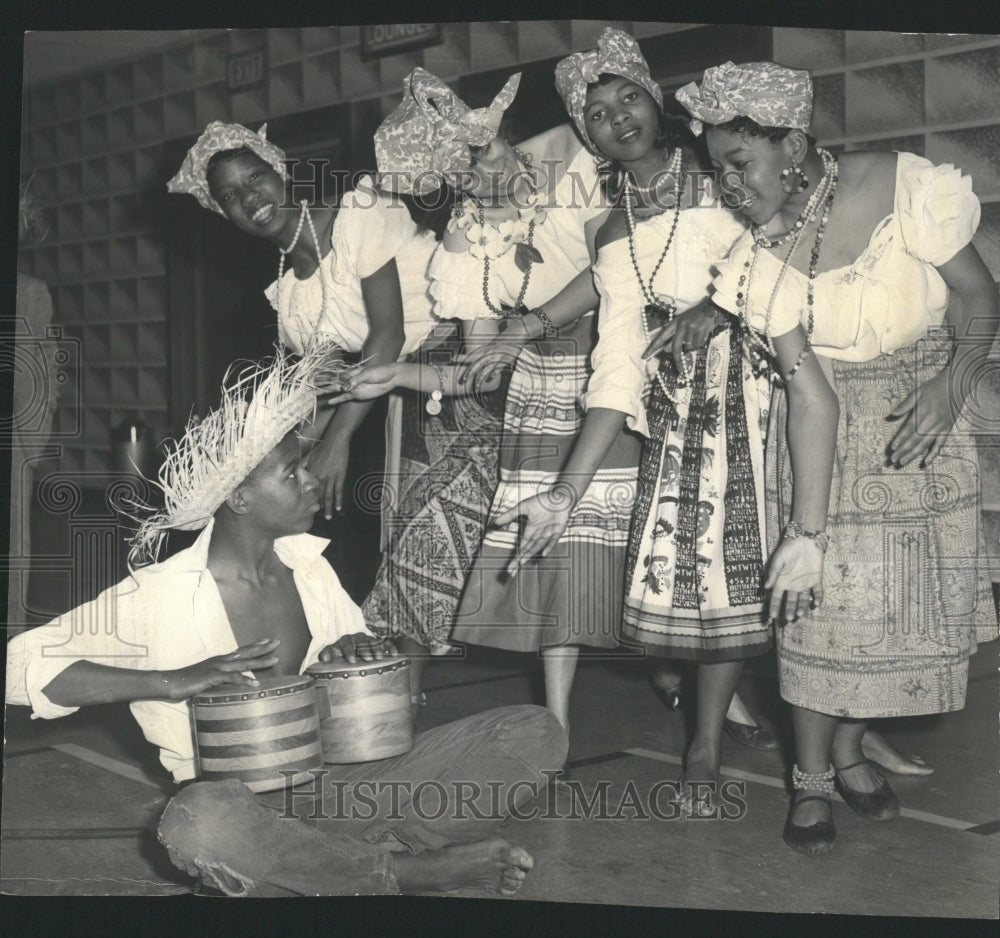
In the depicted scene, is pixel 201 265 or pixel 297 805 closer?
pixel 297 805

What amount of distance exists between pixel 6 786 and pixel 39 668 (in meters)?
0.46

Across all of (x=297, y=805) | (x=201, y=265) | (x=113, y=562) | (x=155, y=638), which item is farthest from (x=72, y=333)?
(x=297, y=805)

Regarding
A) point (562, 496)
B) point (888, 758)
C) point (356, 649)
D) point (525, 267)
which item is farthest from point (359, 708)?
point (888, 758)

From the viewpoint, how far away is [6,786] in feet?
10.8

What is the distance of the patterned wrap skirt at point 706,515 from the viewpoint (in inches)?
121

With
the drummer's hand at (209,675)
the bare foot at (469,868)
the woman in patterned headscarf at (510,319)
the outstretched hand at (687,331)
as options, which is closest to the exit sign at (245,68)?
the woman in patterned headscarf at (510,319)

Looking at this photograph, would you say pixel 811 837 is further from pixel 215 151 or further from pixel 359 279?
pixel 215 151

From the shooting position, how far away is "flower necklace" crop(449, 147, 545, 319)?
3199 mm

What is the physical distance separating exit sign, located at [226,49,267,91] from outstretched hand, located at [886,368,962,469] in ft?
5.70

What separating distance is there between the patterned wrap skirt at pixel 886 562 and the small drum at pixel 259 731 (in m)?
1.12

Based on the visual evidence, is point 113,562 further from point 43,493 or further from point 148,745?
point 148,745

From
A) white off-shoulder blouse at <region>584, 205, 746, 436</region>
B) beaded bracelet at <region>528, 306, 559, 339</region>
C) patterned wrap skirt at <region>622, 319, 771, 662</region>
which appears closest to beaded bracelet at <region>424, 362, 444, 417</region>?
beaded bracelet at <region>528, 306, 559, 339</region>

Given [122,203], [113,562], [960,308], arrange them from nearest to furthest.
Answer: [960,308], [113,562], [122,203]

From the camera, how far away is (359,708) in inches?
119
